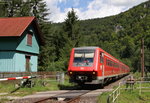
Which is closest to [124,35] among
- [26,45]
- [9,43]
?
[26,45]

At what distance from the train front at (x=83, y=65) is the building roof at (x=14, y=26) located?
24.6 ft

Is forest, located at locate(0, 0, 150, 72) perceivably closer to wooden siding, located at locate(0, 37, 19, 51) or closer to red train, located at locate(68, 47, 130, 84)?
wooden siding, located at locate(0, 37, 19, 51)

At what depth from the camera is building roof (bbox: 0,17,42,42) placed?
2362 cm

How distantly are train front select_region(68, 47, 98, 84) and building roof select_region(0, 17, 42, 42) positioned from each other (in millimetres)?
7489

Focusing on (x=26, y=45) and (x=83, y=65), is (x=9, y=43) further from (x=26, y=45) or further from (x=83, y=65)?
(x=83, y=65)

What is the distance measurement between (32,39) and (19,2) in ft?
71.3

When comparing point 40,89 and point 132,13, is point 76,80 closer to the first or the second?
point 40,89

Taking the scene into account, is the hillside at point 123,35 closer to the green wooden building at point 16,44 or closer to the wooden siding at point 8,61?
the green wooden building at point 16,44

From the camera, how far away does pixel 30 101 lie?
12320 mm

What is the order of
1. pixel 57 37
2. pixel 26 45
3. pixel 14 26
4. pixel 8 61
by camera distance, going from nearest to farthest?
1. pixel 8 61
2. pixel 14 26
3. pixel 26 45
4. pixel 57 37

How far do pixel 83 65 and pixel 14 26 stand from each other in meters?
10.8

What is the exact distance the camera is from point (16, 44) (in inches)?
939

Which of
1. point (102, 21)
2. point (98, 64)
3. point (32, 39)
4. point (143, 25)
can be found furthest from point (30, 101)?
point (102, 21)

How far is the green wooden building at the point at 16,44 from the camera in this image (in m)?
23.8
